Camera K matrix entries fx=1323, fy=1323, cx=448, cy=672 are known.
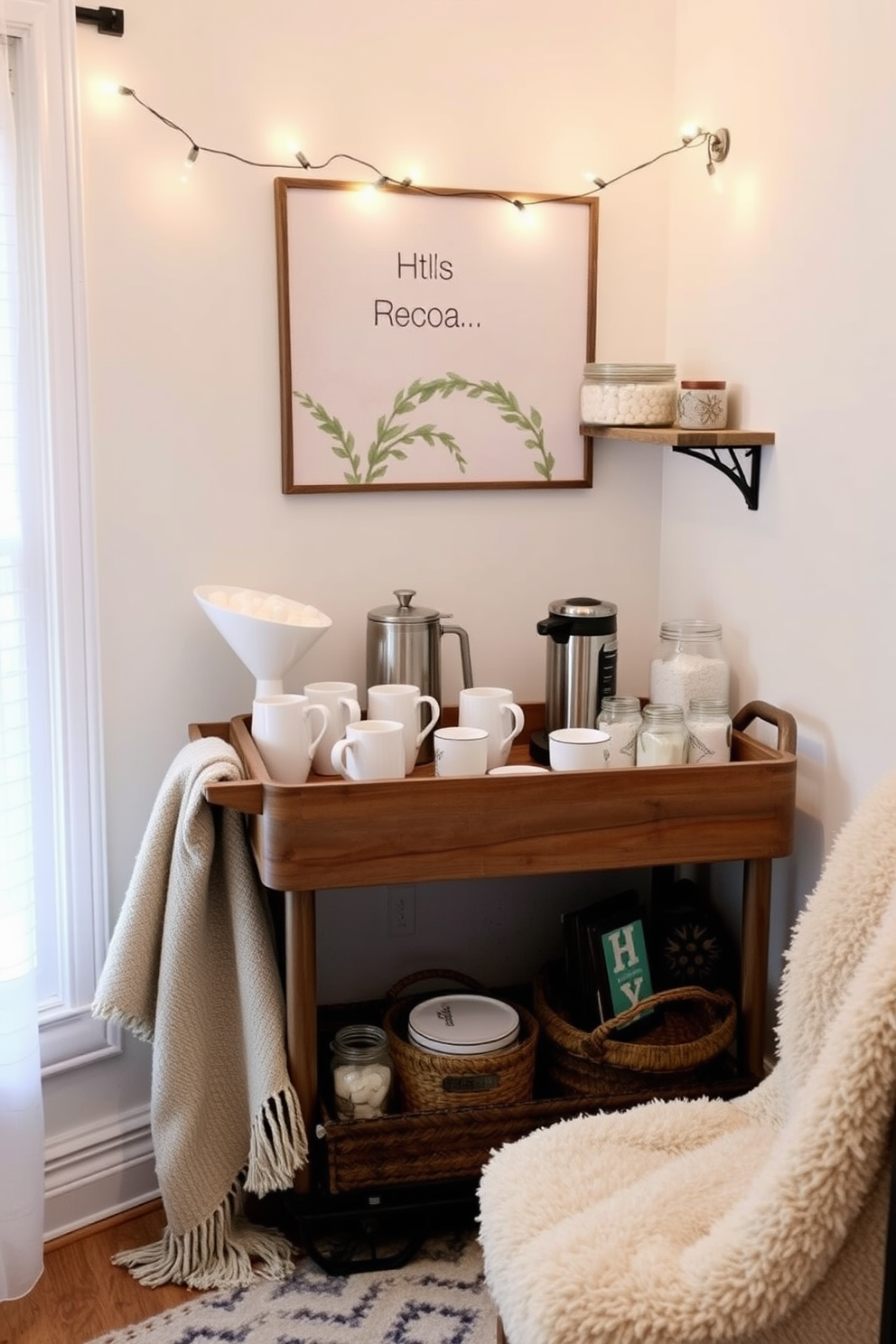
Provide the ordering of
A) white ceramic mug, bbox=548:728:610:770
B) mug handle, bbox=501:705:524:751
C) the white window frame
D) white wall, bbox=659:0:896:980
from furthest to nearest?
mug handle, bbox=501:705:524:751 → white ceramic mug, bbox=548:728:610:770 → the white window frame → white wall, bbox=659:0:896:980

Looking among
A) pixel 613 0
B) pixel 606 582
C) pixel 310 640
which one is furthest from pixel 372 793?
pixel 613 0

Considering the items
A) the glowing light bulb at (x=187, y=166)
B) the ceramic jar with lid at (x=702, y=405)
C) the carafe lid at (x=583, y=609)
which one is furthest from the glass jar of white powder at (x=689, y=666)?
the glowing light bulb at (x=187, y=166)

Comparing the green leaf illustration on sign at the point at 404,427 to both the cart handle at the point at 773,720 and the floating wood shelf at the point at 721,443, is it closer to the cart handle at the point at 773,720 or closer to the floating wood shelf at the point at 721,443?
the floating wood shelf at the point at 721,443

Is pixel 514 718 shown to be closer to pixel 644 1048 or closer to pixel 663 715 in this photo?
pixel 663 715

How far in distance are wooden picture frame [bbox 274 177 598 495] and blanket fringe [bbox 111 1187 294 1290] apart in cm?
119

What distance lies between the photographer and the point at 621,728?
2.12 meters

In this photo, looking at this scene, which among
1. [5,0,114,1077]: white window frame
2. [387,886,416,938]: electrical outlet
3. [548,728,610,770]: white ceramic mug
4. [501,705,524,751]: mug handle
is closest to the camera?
[5,0,114,1077]: white window frame

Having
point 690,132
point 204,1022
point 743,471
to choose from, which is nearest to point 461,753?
point 204,1022

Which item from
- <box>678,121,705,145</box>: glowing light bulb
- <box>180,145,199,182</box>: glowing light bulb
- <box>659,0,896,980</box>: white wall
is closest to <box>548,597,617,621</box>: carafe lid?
<box>659,0,896,980</box>: white wall

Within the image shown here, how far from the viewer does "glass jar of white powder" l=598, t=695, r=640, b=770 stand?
2117 millimetres

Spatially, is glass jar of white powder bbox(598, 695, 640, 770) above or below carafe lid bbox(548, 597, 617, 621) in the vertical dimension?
below

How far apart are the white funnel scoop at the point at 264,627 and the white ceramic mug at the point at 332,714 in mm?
67

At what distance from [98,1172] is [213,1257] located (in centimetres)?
27

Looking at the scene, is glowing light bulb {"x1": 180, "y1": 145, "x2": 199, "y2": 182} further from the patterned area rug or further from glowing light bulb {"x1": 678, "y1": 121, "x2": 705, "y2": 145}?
the patterned area rug
